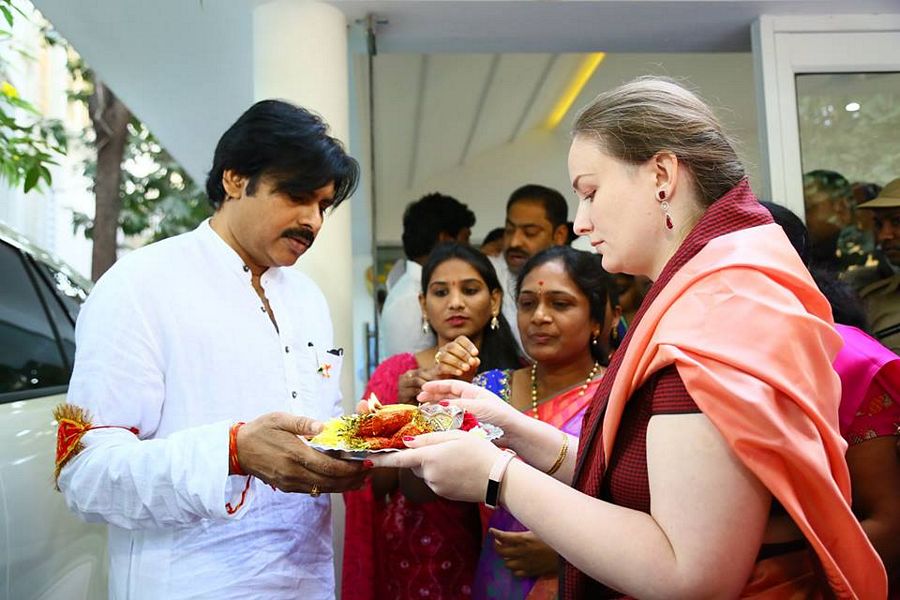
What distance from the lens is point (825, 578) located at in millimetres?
1565

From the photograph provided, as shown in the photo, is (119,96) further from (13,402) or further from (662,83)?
(662,83)

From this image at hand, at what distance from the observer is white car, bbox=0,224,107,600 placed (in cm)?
239

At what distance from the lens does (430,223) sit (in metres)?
4.83

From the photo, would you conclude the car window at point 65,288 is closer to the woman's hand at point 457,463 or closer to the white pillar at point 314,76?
the white pillar at point 314,76

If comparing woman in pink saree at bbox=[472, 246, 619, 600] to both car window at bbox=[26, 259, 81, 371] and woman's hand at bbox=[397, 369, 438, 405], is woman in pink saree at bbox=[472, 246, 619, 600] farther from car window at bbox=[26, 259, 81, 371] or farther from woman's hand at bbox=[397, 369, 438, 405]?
car window at bbox=[26, 259, 81, 371]

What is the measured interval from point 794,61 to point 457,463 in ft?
9.59

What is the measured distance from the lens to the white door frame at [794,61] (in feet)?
12.3

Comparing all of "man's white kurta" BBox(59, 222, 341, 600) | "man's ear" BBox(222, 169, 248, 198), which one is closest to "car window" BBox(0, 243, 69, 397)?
"man's white kurta" BBox(59, 222, 341, 600)

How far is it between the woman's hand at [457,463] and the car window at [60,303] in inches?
75.8

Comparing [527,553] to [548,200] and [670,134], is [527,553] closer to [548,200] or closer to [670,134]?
[670,134]

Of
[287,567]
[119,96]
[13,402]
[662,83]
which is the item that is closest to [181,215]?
[119,96]

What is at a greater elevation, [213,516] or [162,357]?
[162,357]

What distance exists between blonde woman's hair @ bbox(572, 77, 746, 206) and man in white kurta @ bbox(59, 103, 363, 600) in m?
0.94

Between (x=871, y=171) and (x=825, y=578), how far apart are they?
2742 mm
